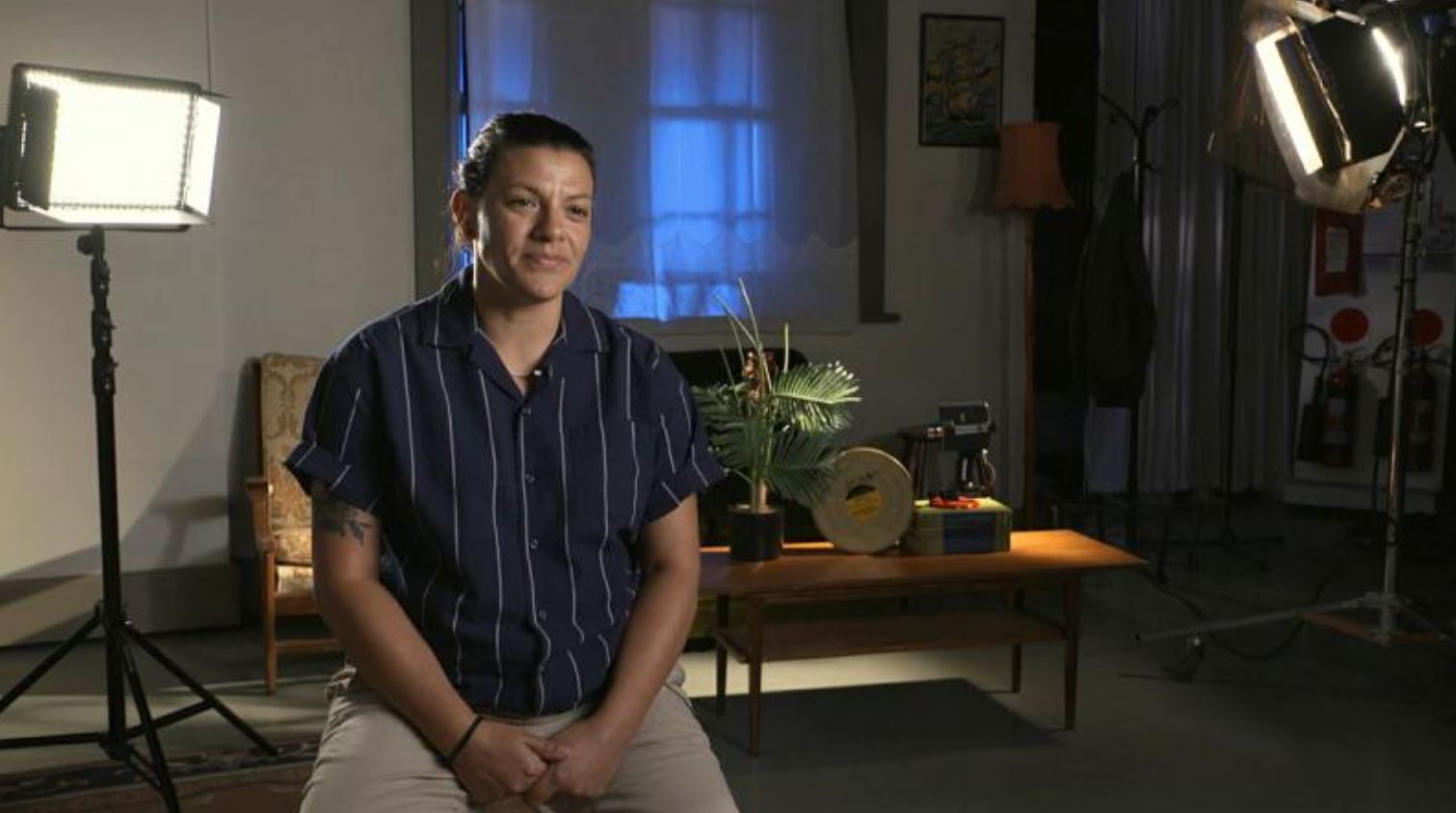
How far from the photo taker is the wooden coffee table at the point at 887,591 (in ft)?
10.8

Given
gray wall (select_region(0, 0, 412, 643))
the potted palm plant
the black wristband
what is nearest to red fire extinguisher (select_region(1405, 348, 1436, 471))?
the potted palm plant

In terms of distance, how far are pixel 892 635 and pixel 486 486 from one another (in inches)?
77.1

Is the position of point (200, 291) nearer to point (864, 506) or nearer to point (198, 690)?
point (198, 690)

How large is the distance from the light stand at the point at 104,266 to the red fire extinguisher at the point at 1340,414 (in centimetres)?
494

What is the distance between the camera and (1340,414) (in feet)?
20.4

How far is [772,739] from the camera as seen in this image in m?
3.46

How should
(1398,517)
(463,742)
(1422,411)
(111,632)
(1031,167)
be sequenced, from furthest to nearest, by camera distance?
(1422,411) < (1031,167) < (1398,517) < (111,632) < (463,742)

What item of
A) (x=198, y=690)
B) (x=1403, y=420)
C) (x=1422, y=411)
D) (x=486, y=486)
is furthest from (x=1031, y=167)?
(x=486, y=486)

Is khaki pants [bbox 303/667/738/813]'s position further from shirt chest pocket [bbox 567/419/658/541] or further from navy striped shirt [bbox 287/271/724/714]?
shirt chest pocket [bbox 567/419/658/541]

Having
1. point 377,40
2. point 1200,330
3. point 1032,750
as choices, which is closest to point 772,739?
point 1032,750

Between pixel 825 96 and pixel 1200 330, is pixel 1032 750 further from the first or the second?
pixel 1200 330

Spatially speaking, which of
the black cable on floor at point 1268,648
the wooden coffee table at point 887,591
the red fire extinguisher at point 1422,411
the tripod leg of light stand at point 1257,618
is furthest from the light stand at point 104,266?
the red fire extinguisher at point 1422,411

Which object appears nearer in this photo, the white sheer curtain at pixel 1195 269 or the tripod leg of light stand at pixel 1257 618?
the tripod leg of light stand at pixel 1257 618

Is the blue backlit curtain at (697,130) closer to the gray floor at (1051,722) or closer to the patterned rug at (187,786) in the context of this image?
the gray floor at (1051,722)
